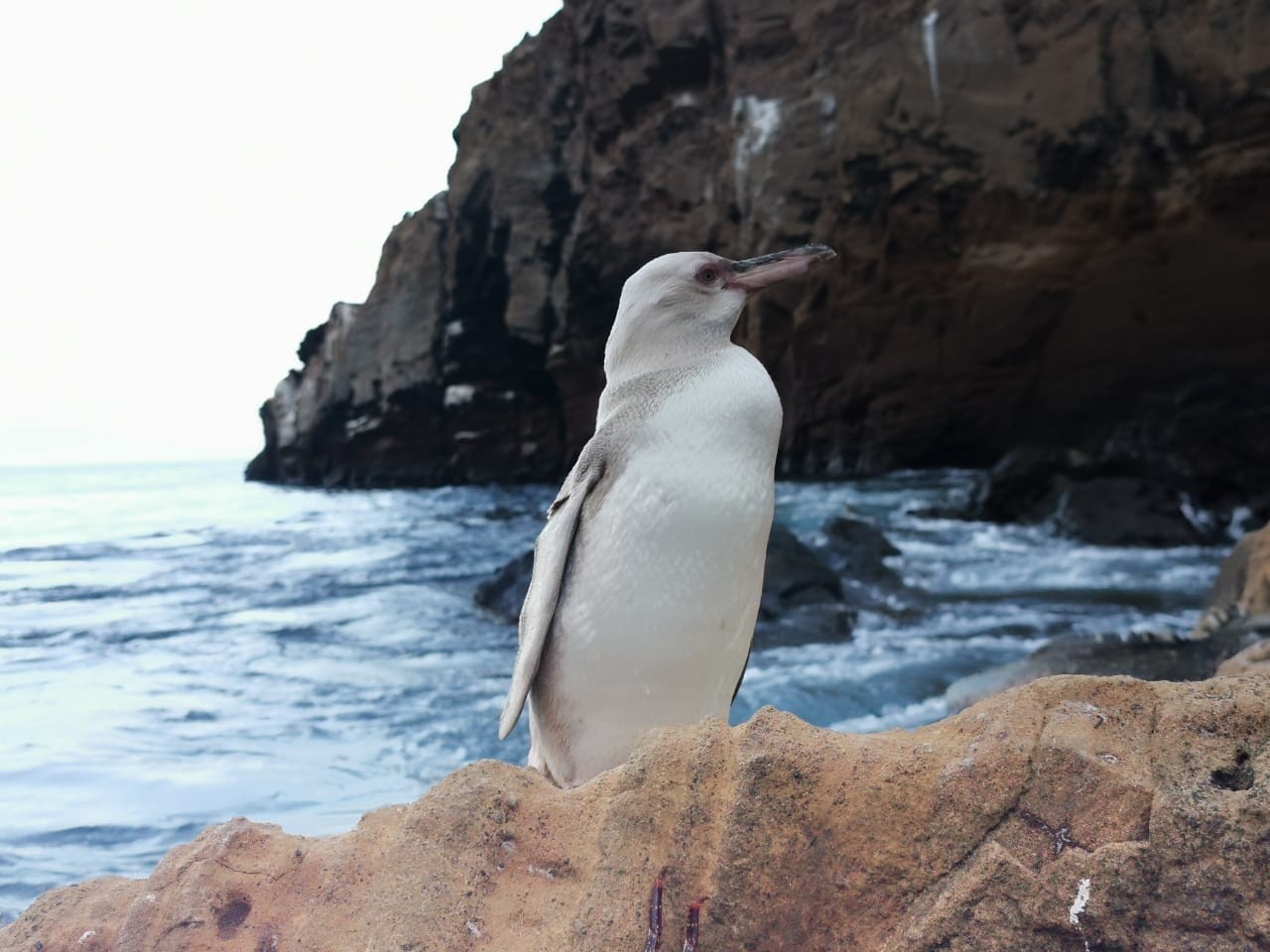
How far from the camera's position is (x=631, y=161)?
53.3ft

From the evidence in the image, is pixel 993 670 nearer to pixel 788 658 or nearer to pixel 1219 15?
pixel 788 658

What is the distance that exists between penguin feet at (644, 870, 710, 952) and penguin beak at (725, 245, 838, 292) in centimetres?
131

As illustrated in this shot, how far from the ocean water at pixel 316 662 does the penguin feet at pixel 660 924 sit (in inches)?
89.0

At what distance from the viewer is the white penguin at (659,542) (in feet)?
5.69

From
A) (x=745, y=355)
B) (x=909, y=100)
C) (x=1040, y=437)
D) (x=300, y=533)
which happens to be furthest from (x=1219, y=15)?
(x=300, y=533)

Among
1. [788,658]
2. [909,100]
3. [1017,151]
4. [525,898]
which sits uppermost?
[909,100]

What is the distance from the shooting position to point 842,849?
0.82 m

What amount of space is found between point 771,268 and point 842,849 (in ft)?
4.33

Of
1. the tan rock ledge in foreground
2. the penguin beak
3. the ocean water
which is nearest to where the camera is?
the tan rock ledge in foreground

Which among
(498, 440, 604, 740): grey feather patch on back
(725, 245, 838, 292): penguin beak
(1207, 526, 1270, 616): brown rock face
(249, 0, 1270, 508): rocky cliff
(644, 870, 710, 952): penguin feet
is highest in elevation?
(249, 0, 1270, 508): rocky cliff

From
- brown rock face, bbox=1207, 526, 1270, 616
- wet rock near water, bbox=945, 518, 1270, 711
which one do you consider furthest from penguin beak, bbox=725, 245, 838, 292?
brown rock face, bbox=1207, 526, 1270, 616

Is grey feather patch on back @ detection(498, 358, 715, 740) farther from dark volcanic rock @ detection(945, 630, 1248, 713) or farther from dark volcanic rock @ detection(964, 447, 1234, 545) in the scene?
dark volcanic rock @ detection(964, 447, 1234, 545)

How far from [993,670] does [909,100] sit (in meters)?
10.0

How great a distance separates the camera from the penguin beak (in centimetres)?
191
